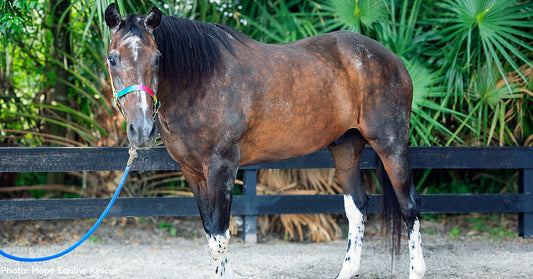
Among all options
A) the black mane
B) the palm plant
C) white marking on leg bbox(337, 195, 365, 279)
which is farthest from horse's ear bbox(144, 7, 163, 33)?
the palm plant

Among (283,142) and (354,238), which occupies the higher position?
(283,142)

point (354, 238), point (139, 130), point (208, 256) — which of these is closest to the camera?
point (139, 130)

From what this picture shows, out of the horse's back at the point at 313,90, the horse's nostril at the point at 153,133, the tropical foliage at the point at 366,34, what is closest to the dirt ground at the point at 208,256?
the tropical foliage at the point at 366,34

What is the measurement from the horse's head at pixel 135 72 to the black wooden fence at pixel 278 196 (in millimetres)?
2194

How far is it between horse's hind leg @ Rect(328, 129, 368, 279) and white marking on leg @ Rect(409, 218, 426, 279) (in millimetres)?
390

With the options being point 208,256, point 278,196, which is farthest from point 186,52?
point 278,196

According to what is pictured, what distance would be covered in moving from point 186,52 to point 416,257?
211cm

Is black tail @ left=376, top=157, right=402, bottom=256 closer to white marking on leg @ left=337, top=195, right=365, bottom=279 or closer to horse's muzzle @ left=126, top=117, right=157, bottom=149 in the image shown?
white marking on leg @ left=337, top=195, right=365, bottom=279

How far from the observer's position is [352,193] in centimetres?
367

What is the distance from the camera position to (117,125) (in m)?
5.55

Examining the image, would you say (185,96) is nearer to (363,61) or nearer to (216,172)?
(216,172)

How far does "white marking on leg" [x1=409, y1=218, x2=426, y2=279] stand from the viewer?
Result: 11.0 feet

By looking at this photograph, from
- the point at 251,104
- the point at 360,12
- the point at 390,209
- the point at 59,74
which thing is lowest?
the point at 390,209

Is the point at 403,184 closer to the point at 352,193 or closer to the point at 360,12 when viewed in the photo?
the point at 352,193
